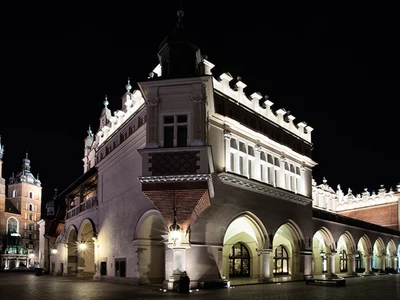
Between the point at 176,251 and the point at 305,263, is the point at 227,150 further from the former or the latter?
the point at 305,263

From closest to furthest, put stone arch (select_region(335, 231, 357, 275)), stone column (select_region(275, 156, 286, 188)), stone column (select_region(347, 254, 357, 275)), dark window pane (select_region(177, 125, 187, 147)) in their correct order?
A: 1. dark window pane (select_region(177, 125, 187, 147))
2. stone column (select_region(275, 156, 286, 188))
3. stone column (select_region(347, 254, 357, 275))
4. stone arch (select_region(335, 231, 357, 275))

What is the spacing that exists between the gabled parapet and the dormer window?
177 inches

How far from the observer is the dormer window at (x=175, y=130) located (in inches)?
828

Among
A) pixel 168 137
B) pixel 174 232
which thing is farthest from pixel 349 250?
pixel 168 137

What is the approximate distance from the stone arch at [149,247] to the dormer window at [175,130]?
5.36 metres

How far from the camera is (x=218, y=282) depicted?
898 inches

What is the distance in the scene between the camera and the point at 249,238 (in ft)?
103

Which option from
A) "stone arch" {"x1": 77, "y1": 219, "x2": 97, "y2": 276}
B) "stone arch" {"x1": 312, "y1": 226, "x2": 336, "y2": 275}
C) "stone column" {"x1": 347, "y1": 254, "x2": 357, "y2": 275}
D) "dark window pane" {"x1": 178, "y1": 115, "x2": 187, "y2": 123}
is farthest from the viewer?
"stone column" {"x1": 347, "y1": 254, "x2": 357, "y2": 275}

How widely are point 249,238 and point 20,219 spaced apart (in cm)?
9968

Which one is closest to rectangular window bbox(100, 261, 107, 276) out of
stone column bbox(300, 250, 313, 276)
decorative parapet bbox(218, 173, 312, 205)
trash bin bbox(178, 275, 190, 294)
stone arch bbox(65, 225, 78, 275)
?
stone arch bbox(65, 225, 78, 275)

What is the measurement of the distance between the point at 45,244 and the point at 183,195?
1309 inches

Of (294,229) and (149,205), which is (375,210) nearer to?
(294,229)

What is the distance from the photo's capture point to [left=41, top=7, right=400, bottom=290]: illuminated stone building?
2094cm

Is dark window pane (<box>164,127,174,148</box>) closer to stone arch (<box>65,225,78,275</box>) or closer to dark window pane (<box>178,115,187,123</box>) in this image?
dark window pane (<box>178,115,187,123</box>)
